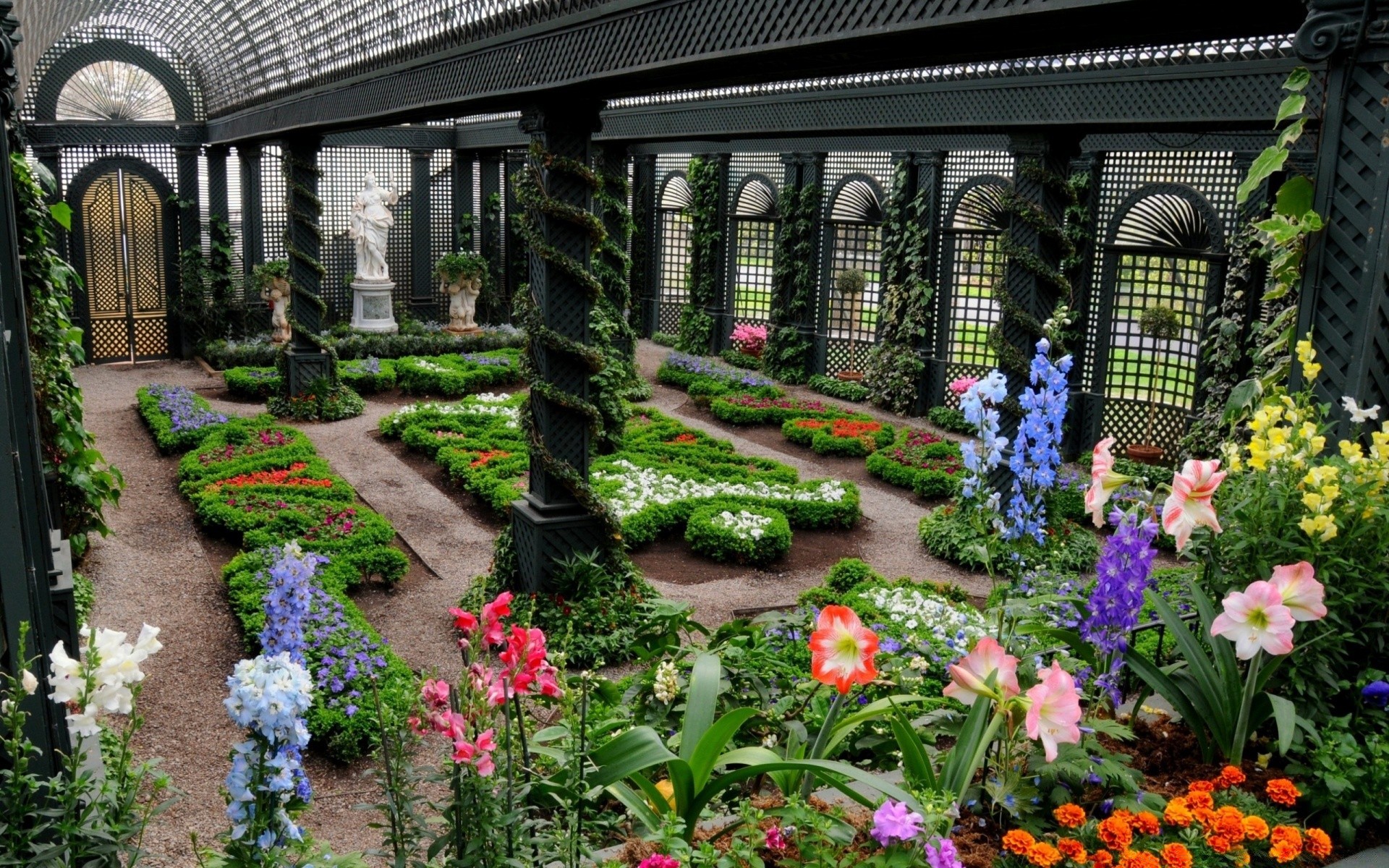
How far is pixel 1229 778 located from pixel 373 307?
18456 millimetres

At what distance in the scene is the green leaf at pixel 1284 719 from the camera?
3082 mm

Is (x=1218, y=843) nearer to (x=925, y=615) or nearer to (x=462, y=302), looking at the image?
(x=925, y=615)

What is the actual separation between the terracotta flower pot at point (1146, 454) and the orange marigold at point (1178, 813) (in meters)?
10.3

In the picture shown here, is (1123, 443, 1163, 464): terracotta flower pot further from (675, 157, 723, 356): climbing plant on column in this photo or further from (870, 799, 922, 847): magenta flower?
(870, 799, 922, 847): magenta flower

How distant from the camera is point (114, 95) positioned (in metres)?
19.4

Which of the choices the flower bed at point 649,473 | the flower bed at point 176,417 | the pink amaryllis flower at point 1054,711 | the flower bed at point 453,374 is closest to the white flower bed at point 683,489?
the flower bed at point 649,473

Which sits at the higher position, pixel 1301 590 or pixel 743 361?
pixel 1301 590

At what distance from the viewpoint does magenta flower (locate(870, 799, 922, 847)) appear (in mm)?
2631

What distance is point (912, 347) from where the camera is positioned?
1595 centimetres

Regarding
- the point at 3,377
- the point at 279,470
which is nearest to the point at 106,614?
the point at 279,470

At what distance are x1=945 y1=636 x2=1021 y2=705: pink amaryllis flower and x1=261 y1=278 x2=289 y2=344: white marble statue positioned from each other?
685 inches

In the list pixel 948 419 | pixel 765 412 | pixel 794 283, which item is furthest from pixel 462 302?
pixel 948 419

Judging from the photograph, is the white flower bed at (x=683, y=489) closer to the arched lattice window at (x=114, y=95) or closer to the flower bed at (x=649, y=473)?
the flower bed at (x=649, y=473)

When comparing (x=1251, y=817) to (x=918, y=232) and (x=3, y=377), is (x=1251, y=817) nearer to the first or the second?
(x=3, y=377)
